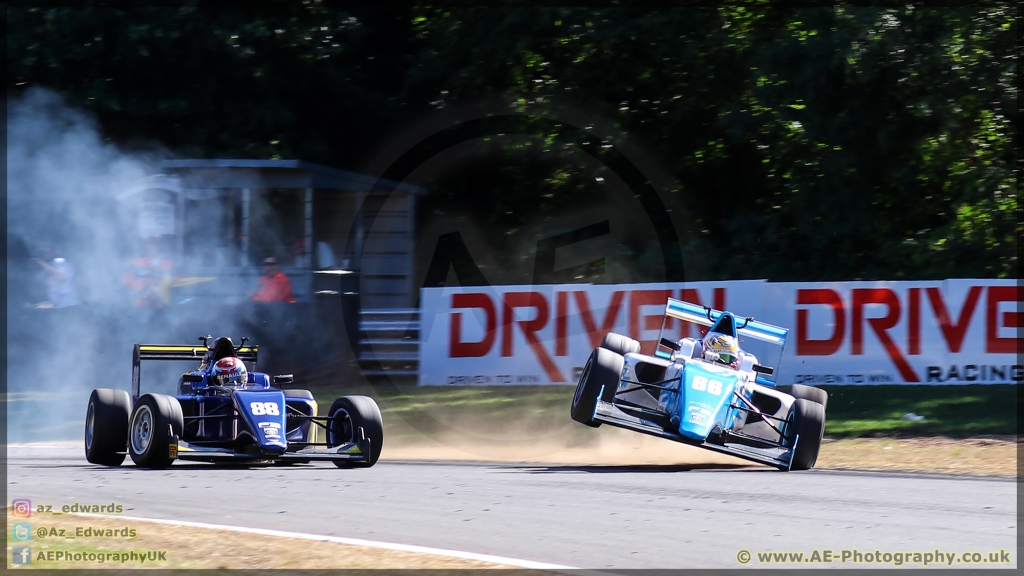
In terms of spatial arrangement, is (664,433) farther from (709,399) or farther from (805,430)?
(805,430)

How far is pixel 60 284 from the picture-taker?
18438mm

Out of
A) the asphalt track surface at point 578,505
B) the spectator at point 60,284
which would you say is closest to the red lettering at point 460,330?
the asphalt track surface at point 578,505

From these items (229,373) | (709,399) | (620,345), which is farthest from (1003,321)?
(229,373)

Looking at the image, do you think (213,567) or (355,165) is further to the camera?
(355,165)

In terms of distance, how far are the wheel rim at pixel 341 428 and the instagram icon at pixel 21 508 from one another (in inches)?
119

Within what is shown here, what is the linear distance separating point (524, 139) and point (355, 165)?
4059 millimetres

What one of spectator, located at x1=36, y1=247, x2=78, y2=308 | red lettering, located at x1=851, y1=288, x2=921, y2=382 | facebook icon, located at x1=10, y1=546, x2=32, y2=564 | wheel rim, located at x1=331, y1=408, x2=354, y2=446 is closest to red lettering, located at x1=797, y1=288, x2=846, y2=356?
red lettering, located at x1=851, y1=288, x2=921, y2=382

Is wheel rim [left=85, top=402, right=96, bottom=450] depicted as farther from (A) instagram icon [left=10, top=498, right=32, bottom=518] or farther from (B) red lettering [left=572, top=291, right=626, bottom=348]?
(B) red lettering [left=572, top=291, right=626, bottom=348]

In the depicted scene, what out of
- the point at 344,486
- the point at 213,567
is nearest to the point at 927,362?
the point at 344,486

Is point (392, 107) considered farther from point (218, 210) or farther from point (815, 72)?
point (815, 72)

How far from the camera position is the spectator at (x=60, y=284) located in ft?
60.1

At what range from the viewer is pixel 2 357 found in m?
18.4

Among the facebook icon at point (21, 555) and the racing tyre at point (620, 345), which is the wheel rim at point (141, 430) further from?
the racing tyre at point (620, 345)

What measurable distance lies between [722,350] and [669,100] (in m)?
12.7
